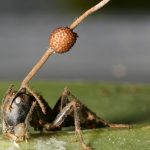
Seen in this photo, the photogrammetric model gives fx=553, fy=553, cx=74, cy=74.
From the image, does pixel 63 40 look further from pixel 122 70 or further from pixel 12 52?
pixel 12 52

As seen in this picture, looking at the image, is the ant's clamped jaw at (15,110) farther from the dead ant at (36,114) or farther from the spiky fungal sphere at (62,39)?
Answer: the spiky fungal sphere at (62,39)

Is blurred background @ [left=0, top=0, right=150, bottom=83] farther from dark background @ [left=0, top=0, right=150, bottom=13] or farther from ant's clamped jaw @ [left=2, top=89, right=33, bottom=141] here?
ant's clamped jaw @ [left=2, top=89, right=33, bottom=141]

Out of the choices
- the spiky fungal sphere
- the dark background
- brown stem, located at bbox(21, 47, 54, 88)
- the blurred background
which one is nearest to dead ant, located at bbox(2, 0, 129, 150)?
brown stem, located at bbox(21, 47, 54, 88)

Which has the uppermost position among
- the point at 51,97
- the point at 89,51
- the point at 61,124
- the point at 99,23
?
the point at 99,23

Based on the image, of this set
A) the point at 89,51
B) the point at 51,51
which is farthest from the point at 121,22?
the point at 51,51

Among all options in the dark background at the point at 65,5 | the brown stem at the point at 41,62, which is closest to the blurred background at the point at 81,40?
the dark background at the point at 65,5

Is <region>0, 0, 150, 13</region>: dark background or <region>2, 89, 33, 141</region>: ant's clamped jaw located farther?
<region>0, 0, 150, 13</region>: dark background
